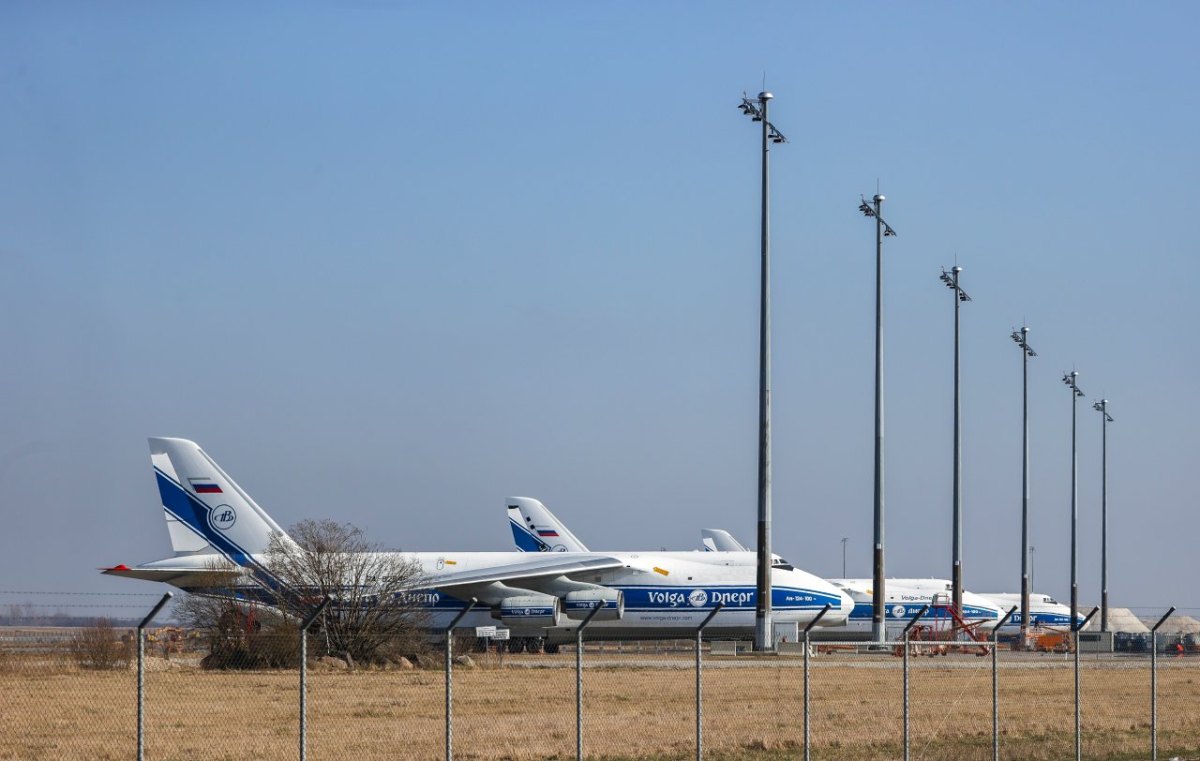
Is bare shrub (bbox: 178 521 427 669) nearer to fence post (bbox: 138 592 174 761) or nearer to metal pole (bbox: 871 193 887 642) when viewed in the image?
metal pole (bbox: 871 193 887 642)

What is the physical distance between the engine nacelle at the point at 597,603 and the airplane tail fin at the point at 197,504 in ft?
31.9

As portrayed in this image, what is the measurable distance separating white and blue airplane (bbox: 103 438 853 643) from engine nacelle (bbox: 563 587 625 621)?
0.14ft

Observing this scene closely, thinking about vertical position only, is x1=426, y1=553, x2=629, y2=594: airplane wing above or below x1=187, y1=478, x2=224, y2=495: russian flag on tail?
below

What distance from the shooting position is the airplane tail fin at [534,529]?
66.7 metres

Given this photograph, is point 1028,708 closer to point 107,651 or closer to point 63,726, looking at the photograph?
point 63,726

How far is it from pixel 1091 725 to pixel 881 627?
18.5 meters

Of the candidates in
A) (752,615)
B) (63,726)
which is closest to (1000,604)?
(752,615)

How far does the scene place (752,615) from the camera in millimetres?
52375

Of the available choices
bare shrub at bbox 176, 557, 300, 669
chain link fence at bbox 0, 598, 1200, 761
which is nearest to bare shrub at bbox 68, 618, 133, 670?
chain link fence at bbox 0, 598, 1200, 761

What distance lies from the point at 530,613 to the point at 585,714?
24.8m

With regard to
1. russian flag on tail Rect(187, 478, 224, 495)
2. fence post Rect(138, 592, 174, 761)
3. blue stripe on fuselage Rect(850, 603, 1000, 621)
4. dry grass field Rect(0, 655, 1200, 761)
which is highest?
russian flag on tail Rect(187, 478, 224, 495)

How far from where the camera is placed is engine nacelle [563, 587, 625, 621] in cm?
5181

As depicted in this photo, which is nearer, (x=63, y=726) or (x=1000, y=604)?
(x=63, y=726)

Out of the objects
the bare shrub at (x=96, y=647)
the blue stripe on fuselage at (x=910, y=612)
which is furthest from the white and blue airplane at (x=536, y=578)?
the bare shrub at (x=96, y=647)
